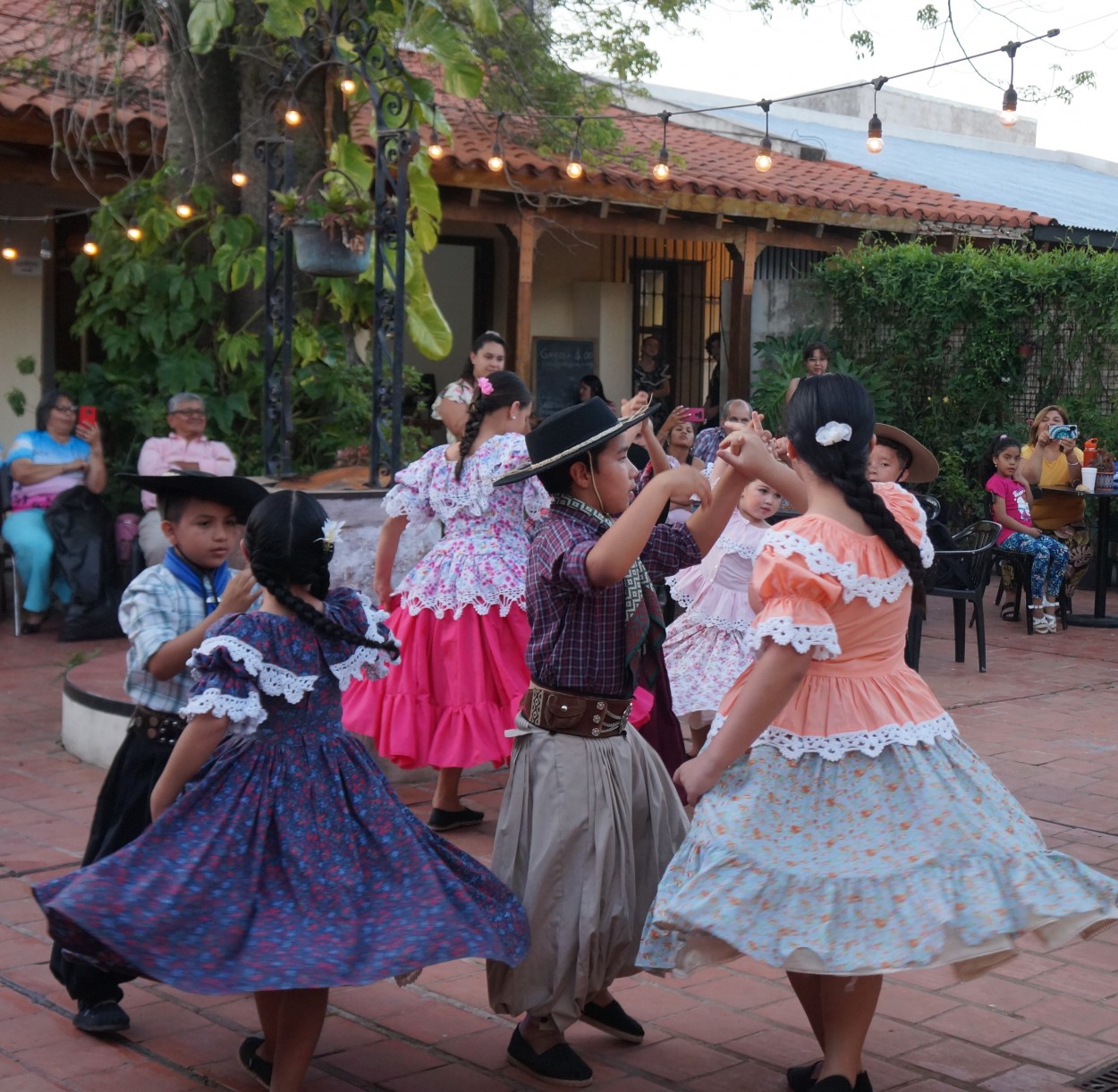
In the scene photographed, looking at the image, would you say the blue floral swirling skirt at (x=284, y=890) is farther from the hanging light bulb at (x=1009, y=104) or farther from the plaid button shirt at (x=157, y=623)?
the hanging light bulb at (x=1009, y=104)

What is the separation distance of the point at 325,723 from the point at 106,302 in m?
7.80

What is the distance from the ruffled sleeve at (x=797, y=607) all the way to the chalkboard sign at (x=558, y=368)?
40.4 ft

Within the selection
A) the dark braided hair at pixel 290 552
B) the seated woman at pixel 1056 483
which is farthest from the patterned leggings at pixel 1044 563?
the dark braided hair at pixel 290 552

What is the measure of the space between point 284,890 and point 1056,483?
9.72 metres

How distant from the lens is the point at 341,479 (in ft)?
24.5

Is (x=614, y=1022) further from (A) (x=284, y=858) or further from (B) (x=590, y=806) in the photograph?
(A) (x=284, y=858)

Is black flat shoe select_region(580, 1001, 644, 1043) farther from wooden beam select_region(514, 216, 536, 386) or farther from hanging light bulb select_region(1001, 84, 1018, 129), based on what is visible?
wooden beam select_region(514, 216, 536, 386)

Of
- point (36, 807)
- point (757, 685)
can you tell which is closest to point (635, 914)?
point (757, 685)

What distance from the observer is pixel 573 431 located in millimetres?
3674

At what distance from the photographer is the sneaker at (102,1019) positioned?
3.81 m

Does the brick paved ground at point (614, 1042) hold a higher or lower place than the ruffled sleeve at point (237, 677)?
lower

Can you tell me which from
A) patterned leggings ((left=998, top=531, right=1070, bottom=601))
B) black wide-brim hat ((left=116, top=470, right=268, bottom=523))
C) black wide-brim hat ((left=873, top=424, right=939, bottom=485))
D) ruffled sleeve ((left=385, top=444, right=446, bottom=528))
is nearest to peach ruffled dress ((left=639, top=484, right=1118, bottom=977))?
black wide-brim hat ((left=873, top=424, right=939, bottom=485))

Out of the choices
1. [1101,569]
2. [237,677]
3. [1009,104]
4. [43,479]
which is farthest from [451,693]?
[1101,569]

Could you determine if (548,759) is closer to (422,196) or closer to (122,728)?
(122,728)
